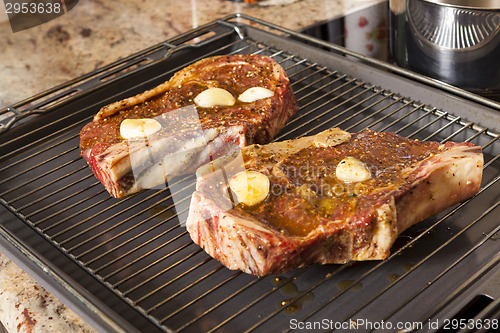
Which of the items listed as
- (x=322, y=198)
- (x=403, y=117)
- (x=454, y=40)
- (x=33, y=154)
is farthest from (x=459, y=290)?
(x=33, y=154)

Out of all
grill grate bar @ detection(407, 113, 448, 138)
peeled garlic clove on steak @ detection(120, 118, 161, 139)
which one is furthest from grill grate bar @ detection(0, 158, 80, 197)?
grill grate bar @ detection(407, 113, 448, 138)

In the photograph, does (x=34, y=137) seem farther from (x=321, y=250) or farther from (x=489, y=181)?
(x=489, y=181)

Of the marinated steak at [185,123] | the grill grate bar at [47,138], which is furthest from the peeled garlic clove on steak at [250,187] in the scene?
the grill grate bar at [47,138]

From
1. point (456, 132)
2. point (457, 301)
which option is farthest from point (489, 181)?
point (457, 301)

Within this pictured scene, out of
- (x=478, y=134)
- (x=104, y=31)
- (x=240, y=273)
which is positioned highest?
(x=104, y=31)

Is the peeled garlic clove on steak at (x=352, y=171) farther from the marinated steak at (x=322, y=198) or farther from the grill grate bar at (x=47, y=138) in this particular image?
the grill grate bar at (x=47, y=138)

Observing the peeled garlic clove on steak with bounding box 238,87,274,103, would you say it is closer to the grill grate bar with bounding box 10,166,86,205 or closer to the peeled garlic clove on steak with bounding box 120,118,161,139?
the peeled garlic clove on steak with bounding box 120,118,161,139

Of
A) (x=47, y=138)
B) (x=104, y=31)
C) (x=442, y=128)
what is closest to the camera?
(x=442, y=128)

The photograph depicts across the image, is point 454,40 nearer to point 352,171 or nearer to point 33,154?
point 352,171
